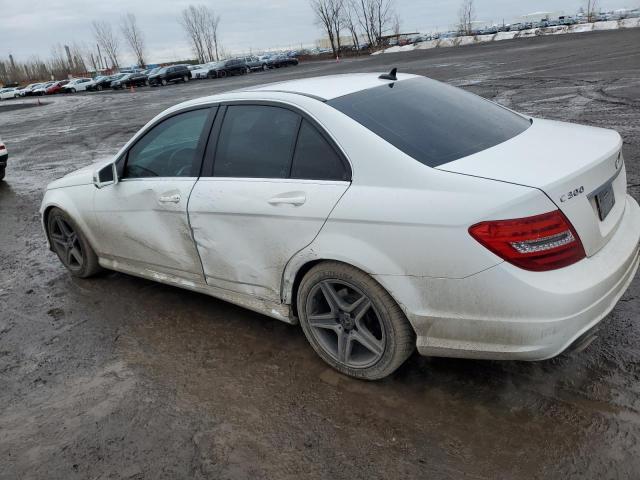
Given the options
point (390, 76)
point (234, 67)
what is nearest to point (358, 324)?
point (390, 76)

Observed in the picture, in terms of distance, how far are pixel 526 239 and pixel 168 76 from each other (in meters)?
50.6

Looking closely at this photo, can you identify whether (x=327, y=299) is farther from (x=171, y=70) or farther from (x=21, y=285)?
(x=171, y=70)

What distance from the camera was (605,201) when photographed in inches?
109

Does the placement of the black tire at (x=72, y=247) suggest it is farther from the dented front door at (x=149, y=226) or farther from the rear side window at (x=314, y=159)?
the rear side window at (x=314, y=159)

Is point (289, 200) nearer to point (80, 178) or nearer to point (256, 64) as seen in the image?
point (80, 178)

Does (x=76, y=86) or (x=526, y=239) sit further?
(x=76, y=86)

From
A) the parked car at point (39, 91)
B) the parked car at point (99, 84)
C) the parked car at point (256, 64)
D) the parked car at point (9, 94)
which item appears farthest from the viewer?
the parked car at point (9, 94)

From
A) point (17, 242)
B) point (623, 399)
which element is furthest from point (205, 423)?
point (17, 242)

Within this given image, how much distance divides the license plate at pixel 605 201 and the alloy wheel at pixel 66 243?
4.11m

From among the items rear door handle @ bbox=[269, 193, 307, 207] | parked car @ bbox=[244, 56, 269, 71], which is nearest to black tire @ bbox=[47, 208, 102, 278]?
rear door handle @ bbox=[269, 193, 307, 207]

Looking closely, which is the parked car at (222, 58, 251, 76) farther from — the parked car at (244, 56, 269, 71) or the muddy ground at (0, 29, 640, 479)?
the muddy ground at (0, 29, 640, 479)

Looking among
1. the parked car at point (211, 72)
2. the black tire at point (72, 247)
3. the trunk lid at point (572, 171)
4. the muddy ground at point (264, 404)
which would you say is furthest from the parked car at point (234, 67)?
the trunk lid at point (572, 171)

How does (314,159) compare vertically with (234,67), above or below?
above

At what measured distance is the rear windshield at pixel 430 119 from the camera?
2.87 meters
